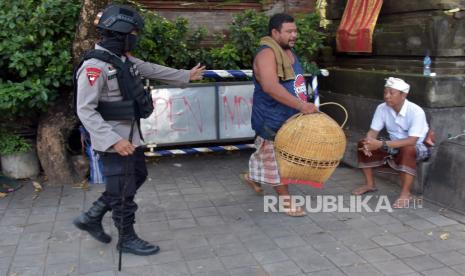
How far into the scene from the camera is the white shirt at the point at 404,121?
468cm

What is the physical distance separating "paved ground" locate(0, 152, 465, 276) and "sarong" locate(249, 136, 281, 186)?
0.32 meters

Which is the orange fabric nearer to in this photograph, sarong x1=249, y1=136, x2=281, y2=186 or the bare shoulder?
the bare shoulder

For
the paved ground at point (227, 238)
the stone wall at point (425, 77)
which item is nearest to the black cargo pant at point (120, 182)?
the paved ground at point (227, 238)

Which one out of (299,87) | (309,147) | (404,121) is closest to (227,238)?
(309,147)

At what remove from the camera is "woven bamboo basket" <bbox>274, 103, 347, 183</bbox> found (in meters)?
3.89

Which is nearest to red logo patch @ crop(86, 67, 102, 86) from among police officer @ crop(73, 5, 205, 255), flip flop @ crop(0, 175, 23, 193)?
police officer @ crop(73, 5, 205, 255)

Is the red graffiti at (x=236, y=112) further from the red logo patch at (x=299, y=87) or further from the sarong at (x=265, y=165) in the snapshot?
the red logo patch at (x=299, y=87)

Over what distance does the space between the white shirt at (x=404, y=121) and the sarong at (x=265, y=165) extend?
3.83 feet

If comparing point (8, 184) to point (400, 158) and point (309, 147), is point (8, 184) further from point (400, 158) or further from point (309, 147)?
point (400, 158)

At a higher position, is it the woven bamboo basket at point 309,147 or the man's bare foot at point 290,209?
the woven bamboo basket at point 309,147

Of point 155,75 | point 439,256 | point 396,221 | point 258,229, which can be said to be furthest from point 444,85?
point 155,75

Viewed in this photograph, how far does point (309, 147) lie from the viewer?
12.8ft

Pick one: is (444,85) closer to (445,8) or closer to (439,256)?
(445,8)

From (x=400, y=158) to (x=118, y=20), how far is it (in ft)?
9.73
